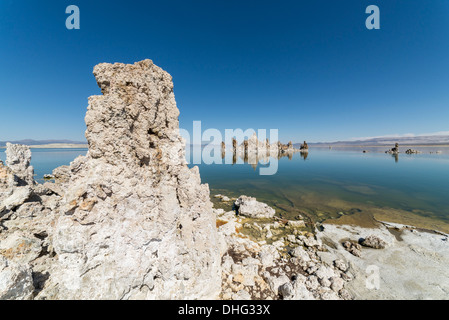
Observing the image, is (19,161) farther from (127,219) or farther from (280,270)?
(280,270)

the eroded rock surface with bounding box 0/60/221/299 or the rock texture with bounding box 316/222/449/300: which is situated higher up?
the eroded rock surface with bounding box 0/60/221/299

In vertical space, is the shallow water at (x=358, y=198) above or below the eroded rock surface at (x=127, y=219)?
below

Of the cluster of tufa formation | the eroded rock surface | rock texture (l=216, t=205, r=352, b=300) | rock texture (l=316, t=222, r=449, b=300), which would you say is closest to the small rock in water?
rock texture (l=316, t=222, r=449, b=300)

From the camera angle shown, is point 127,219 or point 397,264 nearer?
point 127,219

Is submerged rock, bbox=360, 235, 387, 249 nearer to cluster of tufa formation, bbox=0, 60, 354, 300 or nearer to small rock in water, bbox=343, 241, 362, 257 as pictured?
small rock in water, bbox=343, 241, 362, 257

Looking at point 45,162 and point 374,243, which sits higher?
point 45,162

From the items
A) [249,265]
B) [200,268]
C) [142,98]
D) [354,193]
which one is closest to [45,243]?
[200,268]

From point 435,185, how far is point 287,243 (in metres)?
32.6

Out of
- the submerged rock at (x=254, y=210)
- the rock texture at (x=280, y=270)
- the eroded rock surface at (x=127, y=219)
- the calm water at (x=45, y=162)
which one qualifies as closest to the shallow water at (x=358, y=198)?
the submerged rock at (x=254, y=210)

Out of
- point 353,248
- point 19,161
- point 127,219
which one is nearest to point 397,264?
point 353,248

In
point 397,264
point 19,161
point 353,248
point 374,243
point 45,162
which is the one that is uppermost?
point 19,161

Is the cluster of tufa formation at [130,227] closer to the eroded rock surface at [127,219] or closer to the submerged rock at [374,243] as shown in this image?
the eroded rock surface at [127,219]

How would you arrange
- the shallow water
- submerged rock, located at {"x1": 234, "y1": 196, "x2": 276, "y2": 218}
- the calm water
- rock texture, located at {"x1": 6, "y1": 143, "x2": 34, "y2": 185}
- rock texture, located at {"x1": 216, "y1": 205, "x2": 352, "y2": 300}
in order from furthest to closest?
the calm water
the shallow water
submerged rock, located at {"x1": 234, "y1": 196, "x2": 276, "y2": 218}
rock texture, located at {"x1": 6, "y1": 143, "x2": 34, "y2": 185}
rock texture, located at {"x1": 216, "y1": 205, "x2": 352, "y2": 300}
